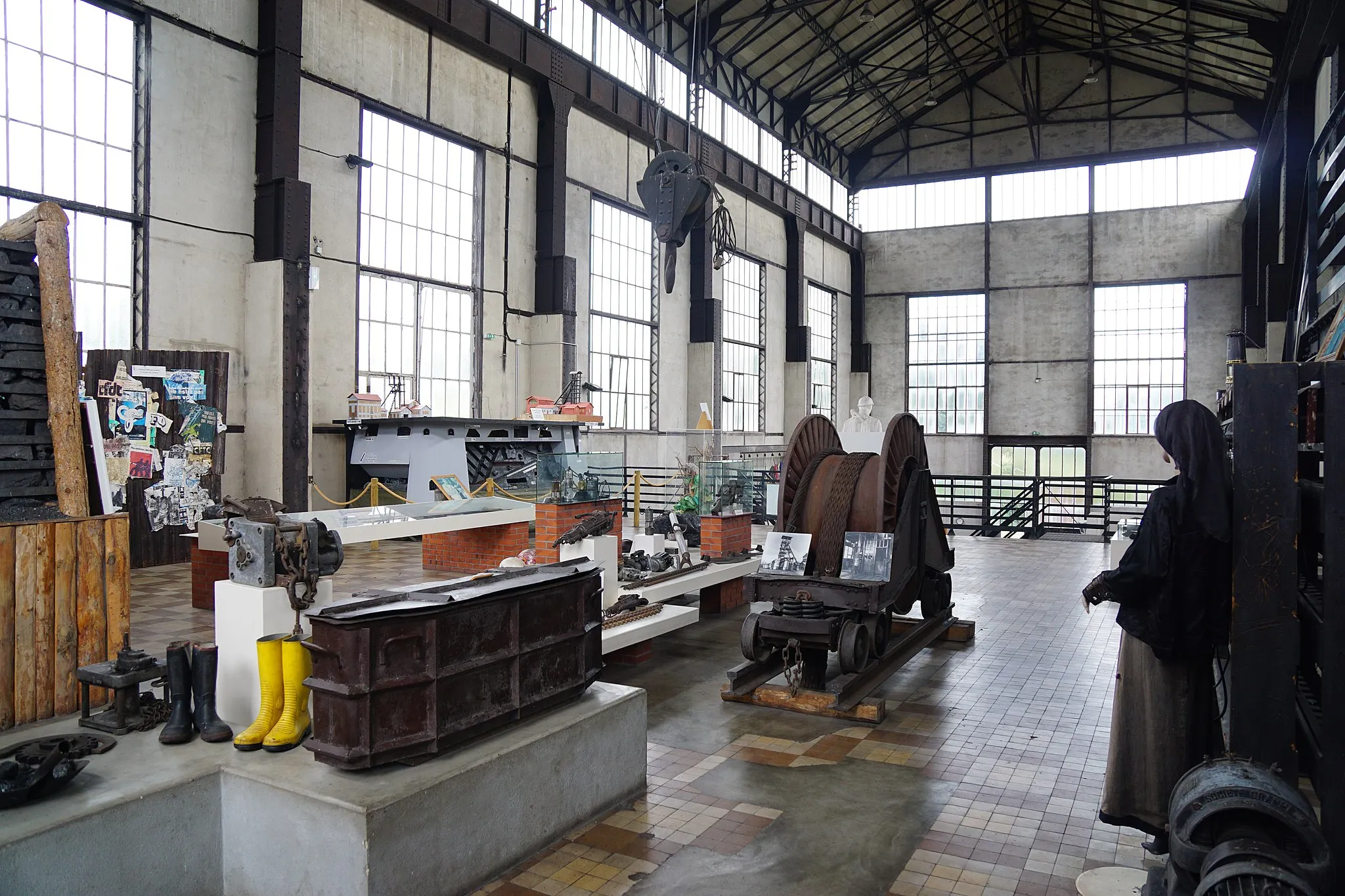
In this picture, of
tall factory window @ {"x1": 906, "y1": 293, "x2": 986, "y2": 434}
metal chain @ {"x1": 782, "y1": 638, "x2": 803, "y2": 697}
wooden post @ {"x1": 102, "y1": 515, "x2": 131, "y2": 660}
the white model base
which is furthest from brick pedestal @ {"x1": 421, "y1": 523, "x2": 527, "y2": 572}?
tall factory window @ {"x1": 906, "y1": 293, "x2": 986, "y2": 434}

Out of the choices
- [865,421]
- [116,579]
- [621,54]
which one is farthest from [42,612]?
[621,54]

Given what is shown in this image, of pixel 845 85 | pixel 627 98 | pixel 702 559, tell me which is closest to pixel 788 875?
pixel 702 559

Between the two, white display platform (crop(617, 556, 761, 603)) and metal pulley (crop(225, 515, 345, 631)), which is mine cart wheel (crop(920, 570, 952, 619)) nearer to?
white display platform (crop(617, 556, 761, 603))

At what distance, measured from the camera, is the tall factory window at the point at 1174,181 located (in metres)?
26.4

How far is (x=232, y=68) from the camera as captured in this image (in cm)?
1173

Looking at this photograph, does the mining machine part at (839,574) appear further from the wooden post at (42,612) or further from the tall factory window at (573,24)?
the tall factory window at (573,24)

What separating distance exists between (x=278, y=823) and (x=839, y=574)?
4083 millimetres

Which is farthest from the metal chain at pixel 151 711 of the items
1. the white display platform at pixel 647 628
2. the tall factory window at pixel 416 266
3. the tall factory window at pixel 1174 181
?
the tall factory window at pixel 1174 181

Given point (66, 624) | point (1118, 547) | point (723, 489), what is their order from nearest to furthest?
1. point (66, 624)
2. point (723, 489)
3. point (1118, 547)

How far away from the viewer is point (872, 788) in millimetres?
4660

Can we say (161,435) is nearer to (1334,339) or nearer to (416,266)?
(416,266)

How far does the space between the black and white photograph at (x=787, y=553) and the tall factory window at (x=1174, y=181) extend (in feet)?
85.9

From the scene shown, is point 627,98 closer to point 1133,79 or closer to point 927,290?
point 927,290

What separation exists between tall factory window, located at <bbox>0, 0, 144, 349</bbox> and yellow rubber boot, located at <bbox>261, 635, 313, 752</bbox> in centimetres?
826
